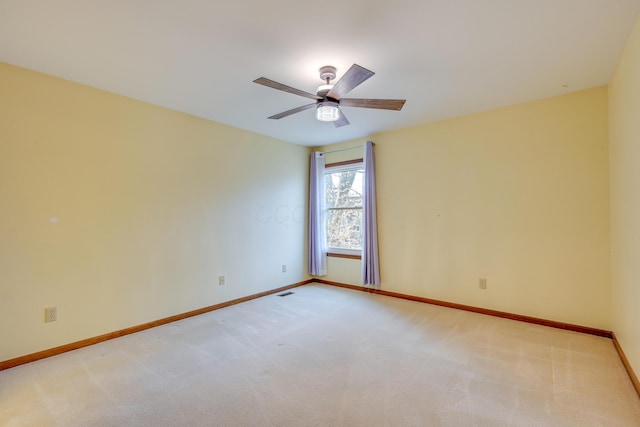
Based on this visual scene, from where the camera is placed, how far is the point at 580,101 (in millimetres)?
2975

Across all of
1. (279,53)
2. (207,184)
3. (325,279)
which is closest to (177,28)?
(279,53)

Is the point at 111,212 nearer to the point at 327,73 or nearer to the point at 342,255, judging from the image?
the point at 327,73

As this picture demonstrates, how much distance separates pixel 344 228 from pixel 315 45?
10.5 feet

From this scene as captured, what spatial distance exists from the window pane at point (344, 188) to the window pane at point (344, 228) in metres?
0.12

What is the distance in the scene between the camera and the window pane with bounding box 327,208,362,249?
482 cm

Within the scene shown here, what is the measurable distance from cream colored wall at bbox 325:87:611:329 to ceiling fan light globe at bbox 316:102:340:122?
1995mm

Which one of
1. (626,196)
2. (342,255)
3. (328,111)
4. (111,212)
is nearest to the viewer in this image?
(626,196)

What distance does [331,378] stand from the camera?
216 centimetres

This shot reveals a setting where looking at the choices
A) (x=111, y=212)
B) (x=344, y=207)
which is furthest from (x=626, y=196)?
(x=111, y=212)

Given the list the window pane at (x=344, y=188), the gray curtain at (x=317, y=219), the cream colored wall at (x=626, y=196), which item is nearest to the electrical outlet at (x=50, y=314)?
the gray curtain at (x=317, y=219)

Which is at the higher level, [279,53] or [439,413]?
[279,53]

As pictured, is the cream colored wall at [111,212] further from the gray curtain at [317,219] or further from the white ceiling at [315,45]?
the gray curtain at [317,219]

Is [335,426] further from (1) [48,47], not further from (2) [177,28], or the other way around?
(1) [48,47]

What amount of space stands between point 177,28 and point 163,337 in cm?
270
